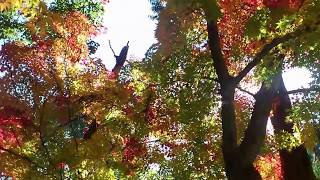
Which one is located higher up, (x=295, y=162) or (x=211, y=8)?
(x=295, y=162)

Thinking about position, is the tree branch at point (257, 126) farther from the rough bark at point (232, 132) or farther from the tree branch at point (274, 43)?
the tree branch at point (274, 43)

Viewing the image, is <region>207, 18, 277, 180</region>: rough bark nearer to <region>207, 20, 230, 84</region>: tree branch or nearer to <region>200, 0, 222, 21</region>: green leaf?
<region>207, 20, 230, 84</region>: tree branch

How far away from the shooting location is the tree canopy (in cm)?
923

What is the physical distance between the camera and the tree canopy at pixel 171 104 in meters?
9.23

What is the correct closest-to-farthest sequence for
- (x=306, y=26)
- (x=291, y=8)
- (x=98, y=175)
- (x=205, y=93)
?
(x=306, y=26)
(x=291, y=8)
(x=205, y=93)
(x=98, y=175)

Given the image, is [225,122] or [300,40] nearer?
[300,40]

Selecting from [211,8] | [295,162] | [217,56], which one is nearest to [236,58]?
[217,56]

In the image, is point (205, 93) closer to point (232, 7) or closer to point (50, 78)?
point (232, 7)

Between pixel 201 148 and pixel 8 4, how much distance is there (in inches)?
335

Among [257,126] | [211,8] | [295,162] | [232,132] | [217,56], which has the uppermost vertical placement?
[217,56]

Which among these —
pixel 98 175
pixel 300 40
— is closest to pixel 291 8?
pixel 300 40

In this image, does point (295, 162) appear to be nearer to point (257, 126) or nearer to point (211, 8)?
point (257, 126)

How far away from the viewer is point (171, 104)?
1092cm

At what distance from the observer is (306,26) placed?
23.8 feet
